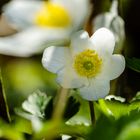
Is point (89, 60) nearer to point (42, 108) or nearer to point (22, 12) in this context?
point (42, 108)

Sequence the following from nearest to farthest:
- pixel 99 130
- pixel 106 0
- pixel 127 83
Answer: pixel 99 130 → pixel 127 83 → pixel 106 0

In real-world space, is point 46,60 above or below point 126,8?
above

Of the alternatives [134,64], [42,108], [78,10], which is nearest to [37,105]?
[42,108]

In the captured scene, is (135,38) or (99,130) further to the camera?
(135,38)

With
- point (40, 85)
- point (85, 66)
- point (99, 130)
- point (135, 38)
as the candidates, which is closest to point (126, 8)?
point (135, 38)

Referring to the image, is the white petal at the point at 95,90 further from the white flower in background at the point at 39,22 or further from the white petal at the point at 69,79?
the white flower in background at the point at 39,22

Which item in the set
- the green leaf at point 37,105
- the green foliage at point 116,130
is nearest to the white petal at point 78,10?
the green leaf at point 37,105

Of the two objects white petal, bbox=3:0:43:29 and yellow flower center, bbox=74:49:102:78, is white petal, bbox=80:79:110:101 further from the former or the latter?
white petal, bbox=3:0:43:29

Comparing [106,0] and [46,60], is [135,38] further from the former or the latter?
[46,60]
